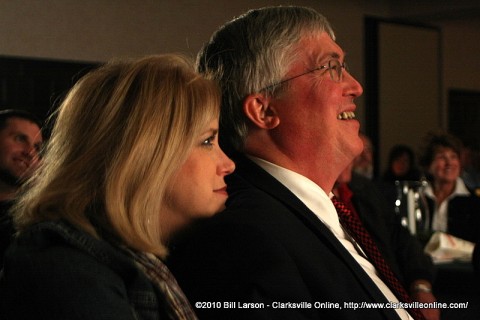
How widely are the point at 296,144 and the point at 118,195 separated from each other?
22.6 inches

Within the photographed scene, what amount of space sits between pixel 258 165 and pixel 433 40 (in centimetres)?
846

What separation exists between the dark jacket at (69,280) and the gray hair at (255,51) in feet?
2.03

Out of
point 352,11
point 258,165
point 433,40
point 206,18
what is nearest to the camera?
point 258,165

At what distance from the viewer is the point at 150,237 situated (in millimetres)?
1135

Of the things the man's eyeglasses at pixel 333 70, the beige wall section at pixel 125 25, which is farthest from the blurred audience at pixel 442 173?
the man's eyeglasses at pixel 333 70

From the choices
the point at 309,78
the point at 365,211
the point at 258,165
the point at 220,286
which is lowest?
the point at 365,211

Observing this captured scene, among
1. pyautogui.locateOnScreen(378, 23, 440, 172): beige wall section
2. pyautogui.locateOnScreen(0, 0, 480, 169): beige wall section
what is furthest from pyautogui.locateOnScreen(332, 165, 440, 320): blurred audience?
pyautogui.locateOnScreen(378, 23, 440, 172): beige wall section

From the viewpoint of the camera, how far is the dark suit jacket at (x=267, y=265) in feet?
3.99

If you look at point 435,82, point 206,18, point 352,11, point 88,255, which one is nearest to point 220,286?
point 88,255

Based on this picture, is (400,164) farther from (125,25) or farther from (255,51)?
(255,51)

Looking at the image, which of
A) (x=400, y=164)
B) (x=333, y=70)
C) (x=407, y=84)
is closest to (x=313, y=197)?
(x=333, y=70)

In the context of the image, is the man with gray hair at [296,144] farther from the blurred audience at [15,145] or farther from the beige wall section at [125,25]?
the beige wall section at [125,25]

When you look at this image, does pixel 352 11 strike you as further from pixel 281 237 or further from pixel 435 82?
pixel 281 237

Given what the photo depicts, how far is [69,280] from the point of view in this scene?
0.98m
